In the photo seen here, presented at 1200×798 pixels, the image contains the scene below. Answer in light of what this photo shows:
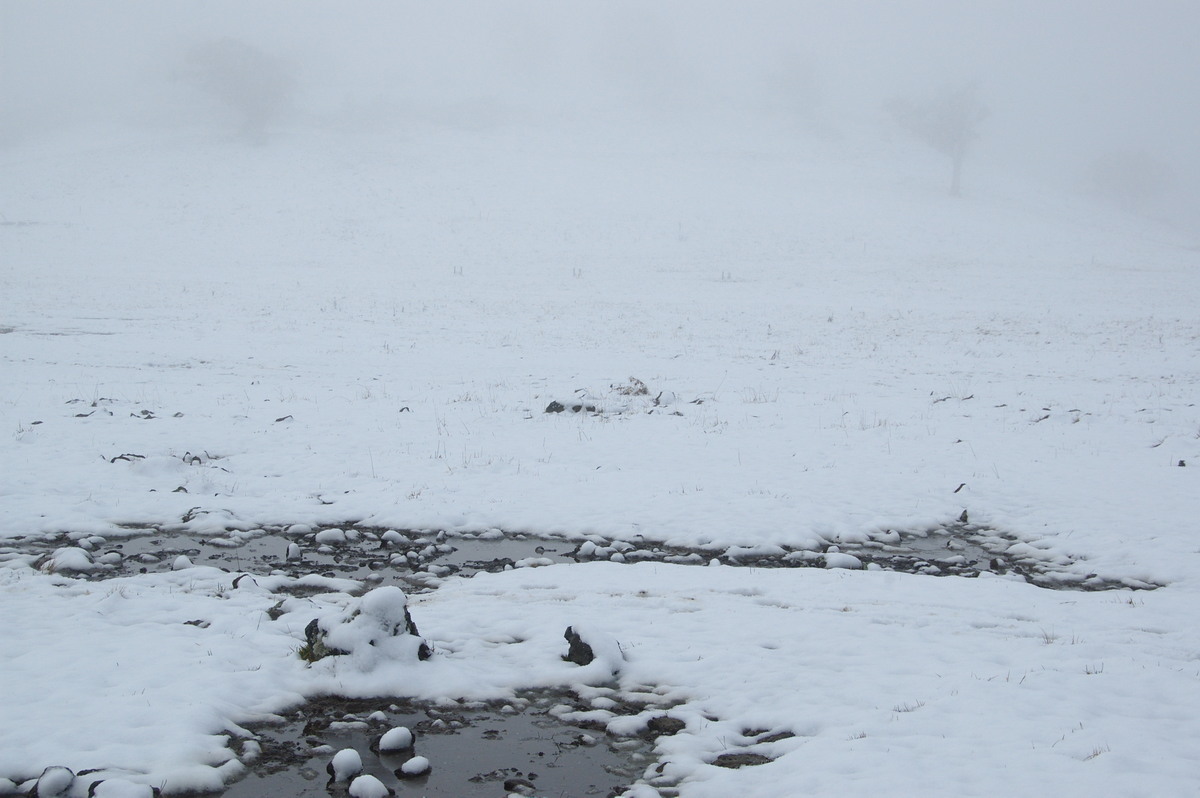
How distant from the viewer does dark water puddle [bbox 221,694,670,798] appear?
480cm

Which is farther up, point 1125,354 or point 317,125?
point 317,125

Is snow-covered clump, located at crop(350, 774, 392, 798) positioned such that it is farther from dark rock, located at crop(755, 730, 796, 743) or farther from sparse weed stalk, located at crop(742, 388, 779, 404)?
sparse weed stalk, located at crop(742, 388, 779, 404)

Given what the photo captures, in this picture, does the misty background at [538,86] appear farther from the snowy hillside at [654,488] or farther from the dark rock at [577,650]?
the dark rock at [577,650]

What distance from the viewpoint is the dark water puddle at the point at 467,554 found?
28.0 feet

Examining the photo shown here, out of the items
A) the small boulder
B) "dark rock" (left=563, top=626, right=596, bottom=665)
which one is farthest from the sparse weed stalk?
the small boulder

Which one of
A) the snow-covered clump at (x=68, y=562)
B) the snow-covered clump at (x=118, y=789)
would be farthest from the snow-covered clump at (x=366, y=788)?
the snow-covered clump at (x=68, y=562)

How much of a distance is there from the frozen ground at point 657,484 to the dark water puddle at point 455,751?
0.24 m

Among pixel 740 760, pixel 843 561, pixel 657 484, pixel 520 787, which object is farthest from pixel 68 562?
pixel 843 561

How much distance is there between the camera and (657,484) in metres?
11.8

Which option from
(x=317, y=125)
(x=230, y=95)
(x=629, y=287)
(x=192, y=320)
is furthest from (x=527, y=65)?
(x=192, y=320)

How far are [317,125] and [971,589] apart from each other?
257 feet

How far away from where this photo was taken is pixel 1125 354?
22500 mm

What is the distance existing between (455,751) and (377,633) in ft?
4.70

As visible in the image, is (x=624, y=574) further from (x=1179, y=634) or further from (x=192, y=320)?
(x=192, y=320)
